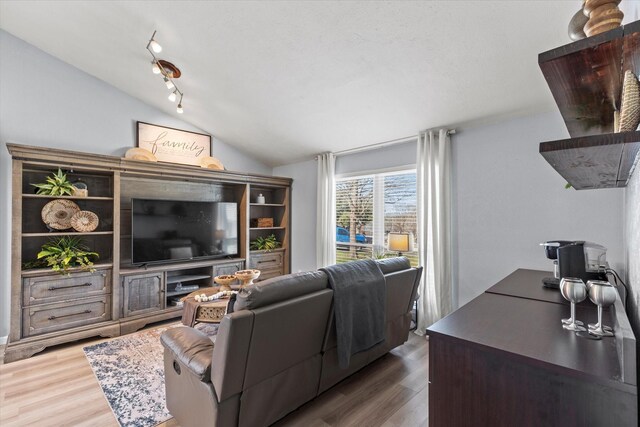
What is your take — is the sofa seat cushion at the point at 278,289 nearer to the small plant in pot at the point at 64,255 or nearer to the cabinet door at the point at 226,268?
the small plant in pot at the point at 64,255

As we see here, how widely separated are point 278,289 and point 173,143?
353 cm

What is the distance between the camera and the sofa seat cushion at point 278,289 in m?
1.63

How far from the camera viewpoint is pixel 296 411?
2.04m

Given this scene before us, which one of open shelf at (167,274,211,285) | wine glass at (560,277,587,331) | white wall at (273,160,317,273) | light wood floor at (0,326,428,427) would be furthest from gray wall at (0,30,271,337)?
wine glass at (560,277,587,331)

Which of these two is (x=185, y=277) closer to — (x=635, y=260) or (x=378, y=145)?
(x=378, y=145)

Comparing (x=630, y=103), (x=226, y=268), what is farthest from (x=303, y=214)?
(x=630, y=103)

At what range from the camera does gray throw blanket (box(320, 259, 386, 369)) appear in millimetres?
2064

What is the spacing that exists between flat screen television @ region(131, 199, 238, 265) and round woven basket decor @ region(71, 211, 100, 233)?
15.8 inches

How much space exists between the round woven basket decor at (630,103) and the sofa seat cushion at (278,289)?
1.59m

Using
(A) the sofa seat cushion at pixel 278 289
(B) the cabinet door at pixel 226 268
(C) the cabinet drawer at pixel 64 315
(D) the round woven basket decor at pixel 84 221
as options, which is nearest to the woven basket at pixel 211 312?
(A) the sofa seat cushion at pixel 278 289

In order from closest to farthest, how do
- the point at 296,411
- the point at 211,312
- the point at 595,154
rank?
the point at 595,154, the point at 296,411, the point at 211,312

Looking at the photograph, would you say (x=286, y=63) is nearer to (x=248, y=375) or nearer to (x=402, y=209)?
(x=402, y=209)

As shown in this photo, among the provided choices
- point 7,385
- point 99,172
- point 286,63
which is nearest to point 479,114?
point 286,63

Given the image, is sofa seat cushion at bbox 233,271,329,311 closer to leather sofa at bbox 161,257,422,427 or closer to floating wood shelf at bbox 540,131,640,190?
leather sofa at bbox 161,257,422,427
